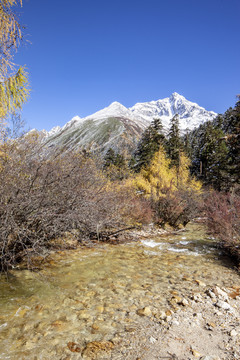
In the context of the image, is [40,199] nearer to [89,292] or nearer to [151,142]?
[89,292]

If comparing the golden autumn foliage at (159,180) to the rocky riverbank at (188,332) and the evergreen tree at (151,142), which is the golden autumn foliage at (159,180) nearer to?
the rocky riverbank at (188,332)

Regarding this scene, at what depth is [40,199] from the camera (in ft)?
21.9

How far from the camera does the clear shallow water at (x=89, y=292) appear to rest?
3.91m

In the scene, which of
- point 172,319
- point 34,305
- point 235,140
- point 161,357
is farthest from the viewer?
point 235,140

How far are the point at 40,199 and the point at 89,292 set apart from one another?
2.99 metres

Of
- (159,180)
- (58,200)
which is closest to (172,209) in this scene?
Result: (159,180)

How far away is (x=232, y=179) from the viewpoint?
96.4ft

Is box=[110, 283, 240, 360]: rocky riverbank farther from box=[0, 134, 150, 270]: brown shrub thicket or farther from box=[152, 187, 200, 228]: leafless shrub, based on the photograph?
box=[152, 187, 200, 228]: leafless shrub

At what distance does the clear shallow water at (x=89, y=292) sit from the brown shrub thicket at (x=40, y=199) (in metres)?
0.98

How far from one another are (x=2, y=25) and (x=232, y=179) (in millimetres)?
30504

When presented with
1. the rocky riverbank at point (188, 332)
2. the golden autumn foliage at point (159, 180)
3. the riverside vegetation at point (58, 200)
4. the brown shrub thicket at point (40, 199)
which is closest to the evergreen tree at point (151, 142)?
the golden autumn foliage at point (159, 180)

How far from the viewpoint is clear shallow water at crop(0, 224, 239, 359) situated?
3910 mm

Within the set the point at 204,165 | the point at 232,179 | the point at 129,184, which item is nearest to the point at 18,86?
the point at 129,184

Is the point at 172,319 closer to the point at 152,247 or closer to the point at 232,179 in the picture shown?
the point at 152,247
